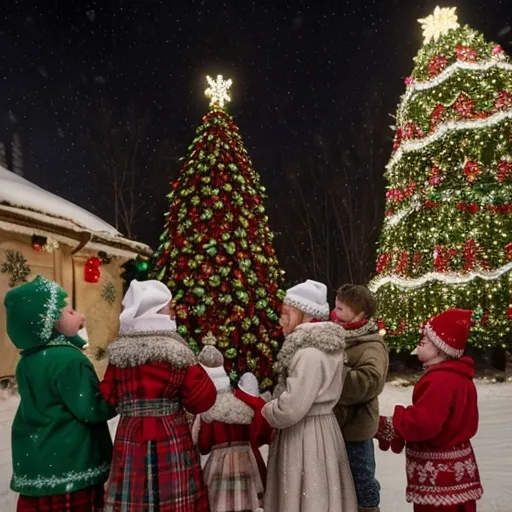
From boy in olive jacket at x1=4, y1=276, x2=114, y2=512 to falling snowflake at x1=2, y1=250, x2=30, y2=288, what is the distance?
6.04 m

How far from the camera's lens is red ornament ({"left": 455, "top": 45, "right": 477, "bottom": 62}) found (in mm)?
12141

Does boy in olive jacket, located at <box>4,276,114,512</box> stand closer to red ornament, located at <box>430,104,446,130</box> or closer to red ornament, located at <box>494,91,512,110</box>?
red ornament, located at <box>430,104,446,130</box>

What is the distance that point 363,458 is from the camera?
369cm

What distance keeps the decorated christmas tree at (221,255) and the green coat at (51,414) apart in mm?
8170

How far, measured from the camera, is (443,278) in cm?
1183

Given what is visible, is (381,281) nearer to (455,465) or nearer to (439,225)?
(439,225)

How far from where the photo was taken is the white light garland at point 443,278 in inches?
452

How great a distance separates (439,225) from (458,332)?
30.4 ft

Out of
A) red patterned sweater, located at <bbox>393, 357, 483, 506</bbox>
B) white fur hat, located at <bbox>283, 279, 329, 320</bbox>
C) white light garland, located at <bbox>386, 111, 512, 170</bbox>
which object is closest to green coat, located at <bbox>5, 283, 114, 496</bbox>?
white fur hat, located at <bbox>283, 279, 329, 320</bbox>

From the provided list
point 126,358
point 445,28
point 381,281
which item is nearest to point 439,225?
point 381,281

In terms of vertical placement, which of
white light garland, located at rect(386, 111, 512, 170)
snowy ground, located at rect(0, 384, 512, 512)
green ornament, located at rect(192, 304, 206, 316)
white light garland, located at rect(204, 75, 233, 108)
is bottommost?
snowy ground, located at rect(0, 384, 512, 512)

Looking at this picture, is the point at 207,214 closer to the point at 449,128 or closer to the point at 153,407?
the point at 449,128

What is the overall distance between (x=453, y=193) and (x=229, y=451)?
32.4ft

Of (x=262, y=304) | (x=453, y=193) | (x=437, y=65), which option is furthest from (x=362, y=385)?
(x=437, y=65)
